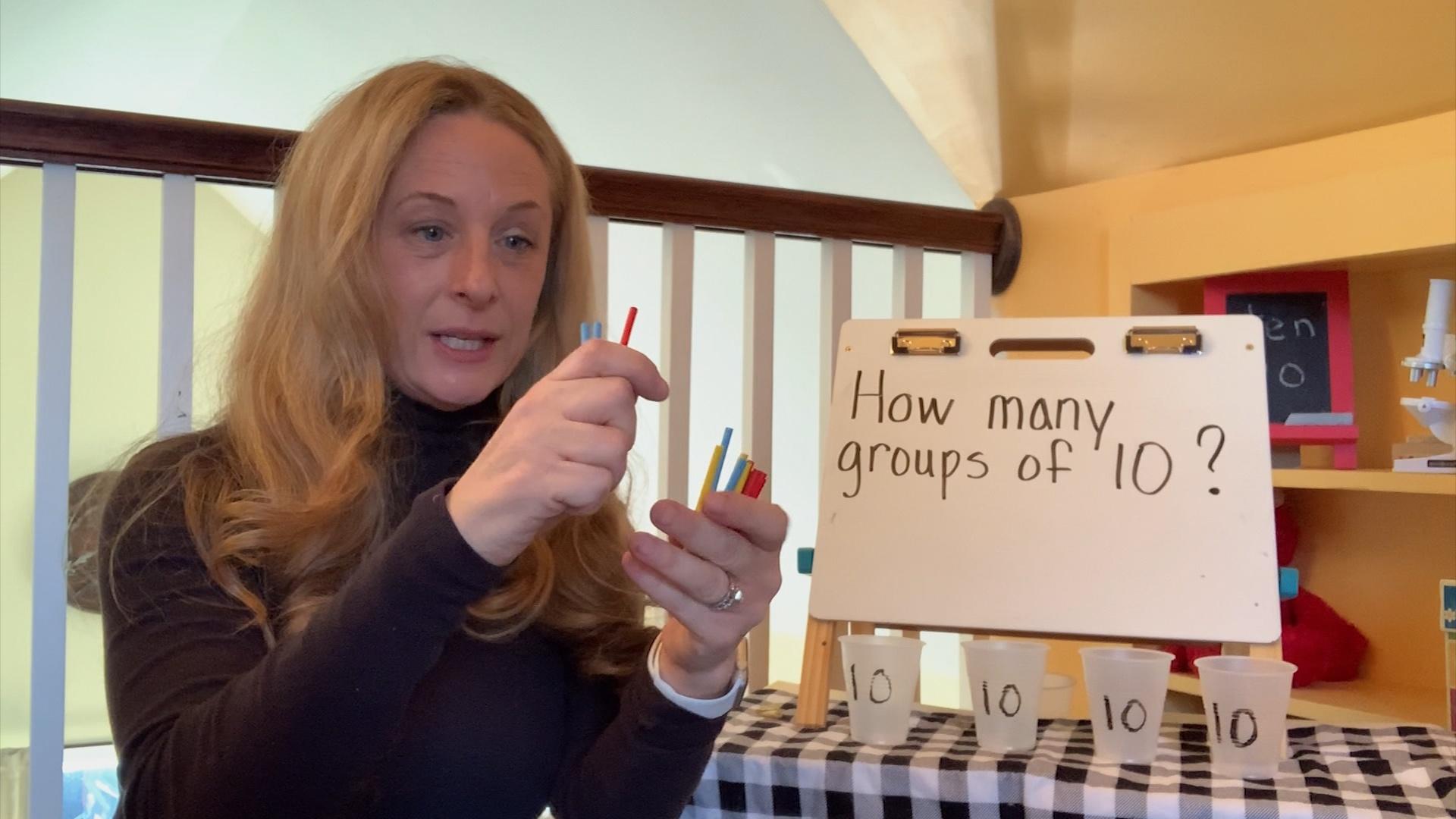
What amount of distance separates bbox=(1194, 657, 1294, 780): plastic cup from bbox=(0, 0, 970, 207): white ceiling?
1287 mm

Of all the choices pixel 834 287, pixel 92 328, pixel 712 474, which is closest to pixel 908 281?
pixel 834 287

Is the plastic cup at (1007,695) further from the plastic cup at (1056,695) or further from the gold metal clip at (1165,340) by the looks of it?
the gold metal clip at (1165,340)

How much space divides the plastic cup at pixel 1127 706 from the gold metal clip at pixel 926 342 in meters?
0.37

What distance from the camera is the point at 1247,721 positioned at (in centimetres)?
91

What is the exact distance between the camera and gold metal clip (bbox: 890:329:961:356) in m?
1.19

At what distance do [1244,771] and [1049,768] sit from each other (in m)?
0.16

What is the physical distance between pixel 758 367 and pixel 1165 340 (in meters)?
0.60

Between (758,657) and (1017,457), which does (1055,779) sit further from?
(758,657)

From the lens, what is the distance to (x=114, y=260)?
9.01ft

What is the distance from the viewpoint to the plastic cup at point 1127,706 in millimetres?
936

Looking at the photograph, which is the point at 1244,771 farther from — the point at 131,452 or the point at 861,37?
the point at 861,37

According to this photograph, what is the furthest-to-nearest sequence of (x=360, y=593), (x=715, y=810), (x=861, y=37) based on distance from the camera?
(x=861, y=37)
(x=715, y=810)
(x=360, y=593)

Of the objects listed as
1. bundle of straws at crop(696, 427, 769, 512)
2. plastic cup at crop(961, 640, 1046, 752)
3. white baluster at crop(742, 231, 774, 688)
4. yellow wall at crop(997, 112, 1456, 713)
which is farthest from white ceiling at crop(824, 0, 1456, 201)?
bundle of straws at crop(696, 427, 769, 512)

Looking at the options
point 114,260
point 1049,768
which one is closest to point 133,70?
point 114,260
